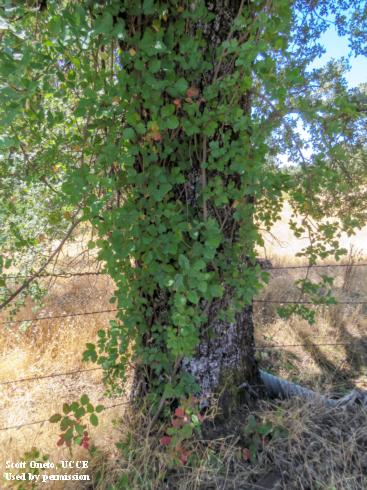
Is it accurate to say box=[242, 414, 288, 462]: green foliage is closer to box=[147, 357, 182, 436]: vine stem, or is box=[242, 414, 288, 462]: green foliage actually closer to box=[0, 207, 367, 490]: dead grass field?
box=[0, 207, 367, 490]: dead grass field

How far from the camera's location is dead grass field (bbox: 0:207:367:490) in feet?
5.72

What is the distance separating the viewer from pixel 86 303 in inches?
165

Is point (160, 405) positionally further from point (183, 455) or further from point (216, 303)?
point (216, 303)

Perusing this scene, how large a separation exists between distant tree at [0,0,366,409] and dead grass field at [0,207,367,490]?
36cm

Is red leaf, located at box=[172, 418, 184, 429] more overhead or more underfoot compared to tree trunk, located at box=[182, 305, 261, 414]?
more underfoot

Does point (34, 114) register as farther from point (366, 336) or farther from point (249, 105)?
point (366, 336)

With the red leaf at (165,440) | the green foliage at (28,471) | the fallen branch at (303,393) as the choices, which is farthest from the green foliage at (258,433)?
the green foliage at (28,471)

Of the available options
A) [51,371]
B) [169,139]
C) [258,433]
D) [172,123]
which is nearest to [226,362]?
[258,433]

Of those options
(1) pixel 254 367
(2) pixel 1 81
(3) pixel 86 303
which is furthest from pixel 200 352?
(3) pixel 86 303

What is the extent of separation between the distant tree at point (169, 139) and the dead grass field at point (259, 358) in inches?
14.1

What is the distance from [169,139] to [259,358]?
228cm

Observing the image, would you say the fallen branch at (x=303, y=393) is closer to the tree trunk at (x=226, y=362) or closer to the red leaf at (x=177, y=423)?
the tree trunk at (x=226, y=362)

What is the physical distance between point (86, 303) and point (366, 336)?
10.4 feet

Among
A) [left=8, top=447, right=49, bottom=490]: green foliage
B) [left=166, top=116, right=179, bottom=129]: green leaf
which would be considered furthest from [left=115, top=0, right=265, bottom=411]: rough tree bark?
[left=8, top=447, right=49, bottom=490]: green foliage
